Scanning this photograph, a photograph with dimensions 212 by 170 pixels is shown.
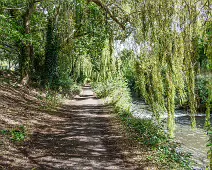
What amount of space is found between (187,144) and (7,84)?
10.2 m

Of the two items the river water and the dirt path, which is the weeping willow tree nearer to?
the dirt path

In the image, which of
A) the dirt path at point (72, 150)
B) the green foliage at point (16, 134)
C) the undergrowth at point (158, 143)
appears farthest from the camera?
the green foliage at point (16, 134)

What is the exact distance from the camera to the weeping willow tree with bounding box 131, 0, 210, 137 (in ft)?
11.5

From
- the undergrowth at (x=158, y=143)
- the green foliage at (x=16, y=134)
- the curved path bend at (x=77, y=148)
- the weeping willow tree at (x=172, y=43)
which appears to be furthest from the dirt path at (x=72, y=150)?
the weeping willow tree at (x=172, y=43)

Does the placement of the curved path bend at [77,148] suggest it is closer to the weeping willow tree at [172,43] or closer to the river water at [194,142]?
the river water at [194,142]

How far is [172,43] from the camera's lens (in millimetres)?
4023

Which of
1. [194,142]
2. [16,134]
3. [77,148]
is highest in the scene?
[16,134]

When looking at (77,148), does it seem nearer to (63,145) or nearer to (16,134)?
(63,145)

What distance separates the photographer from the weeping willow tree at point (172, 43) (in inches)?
137

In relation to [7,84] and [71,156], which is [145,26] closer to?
[71,156]

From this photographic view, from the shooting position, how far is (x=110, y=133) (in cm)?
804

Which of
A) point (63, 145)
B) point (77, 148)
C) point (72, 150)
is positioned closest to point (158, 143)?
point (77, 148)

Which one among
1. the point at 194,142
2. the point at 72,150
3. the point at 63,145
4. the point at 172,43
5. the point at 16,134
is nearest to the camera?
the point at 172,43

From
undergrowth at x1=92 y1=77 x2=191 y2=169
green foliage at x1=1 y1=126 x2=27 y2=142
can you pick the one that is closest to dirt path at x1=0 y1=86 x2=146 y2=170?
green foliage at x1=1 y1=126 x2=27 y2=142
